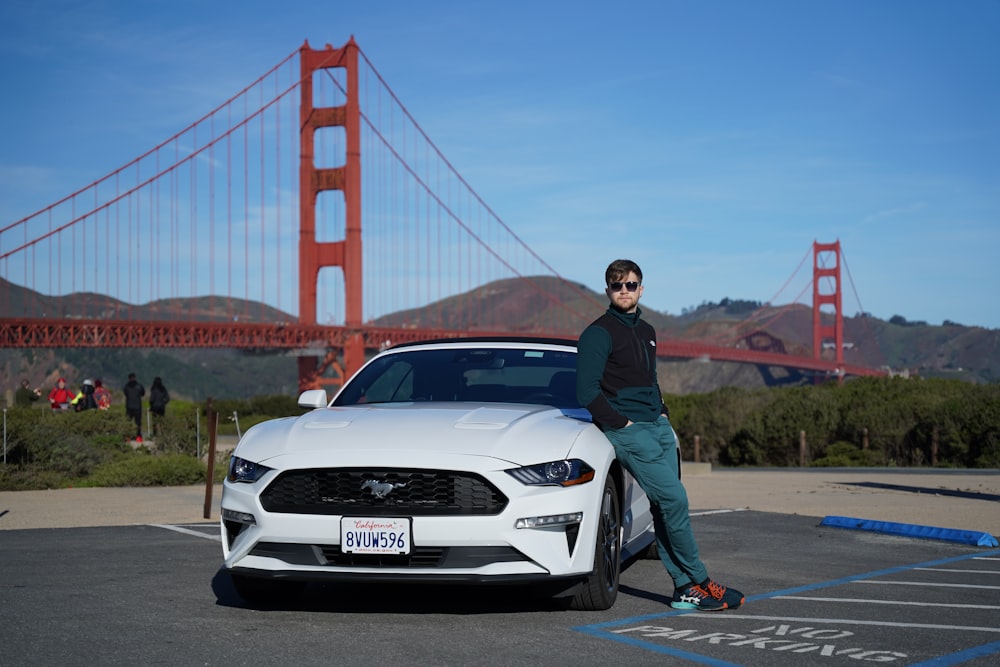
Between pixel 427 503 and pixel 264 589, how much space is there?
1176 mm

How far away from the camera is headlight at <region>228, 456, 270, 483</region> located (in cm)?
617

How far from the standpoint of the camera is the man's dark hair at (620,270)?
6.57m

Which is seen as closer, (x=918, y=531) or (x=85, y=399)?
(x=918, y=531)

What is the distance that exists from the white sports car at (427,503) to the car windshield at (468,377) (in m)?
0.84

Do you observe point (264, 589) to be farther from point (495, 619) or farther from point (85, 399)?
point (85, 399)

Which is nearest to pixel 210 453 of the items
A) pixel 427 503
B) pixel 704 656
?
pixel 427 503

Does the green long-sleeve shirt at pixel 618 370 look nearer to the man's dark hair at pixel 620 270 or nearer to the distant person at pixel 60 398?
the man's dark hair at pixel 620 270

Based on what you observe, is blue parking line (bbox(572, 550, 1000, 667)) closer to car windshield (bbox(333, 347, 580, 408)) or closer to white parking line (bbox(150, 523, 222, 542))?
car windshield (bbox(333, 347, 580, 408))

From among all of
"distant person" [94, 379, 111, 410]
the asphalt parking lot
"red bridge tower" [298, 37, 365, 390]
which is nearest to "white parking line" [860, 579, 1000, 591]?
the asphalt parking lot

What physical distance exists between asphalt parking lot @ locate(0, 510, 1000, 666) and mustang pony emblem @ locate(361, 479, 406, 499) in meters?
0.62

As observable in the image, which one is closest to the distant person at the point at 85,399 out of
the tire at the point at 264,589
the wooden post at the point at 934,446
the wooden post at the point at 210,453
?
the wooden post at the point at 934,446

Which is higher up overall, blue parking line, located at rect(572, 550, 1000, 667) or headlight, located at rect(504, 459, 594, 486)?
headlight, located at rect(504, 459, 594, 486)

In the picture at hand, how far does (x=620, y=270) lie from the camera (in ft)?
21.6

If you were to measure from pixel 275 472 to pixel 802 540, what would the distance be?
531 centimetres
